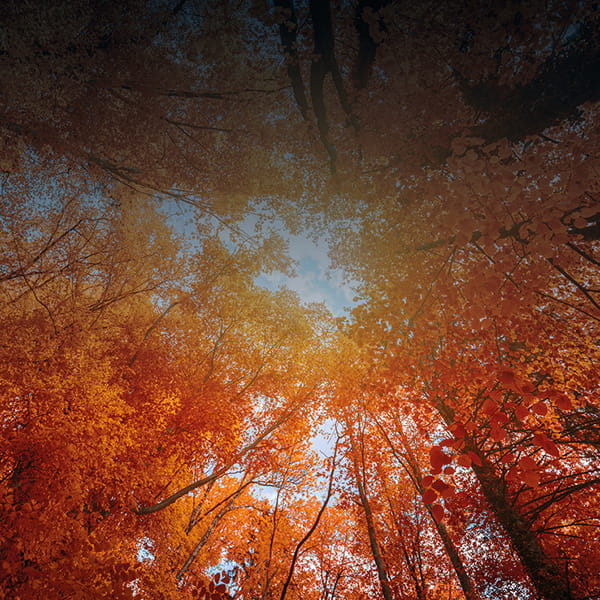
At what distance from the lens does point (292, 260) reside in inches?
424

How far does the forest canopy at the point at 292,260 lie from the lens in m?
4.59

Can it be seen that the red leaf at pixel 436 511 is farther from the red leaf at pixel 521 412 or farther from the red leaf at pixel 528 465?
the red leaf at pixel 521 412

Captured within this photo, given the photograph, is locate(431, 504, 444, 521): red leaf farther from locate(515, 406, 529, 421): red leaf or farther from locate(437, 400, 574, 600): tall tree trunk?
locate(437, 400, 574, 600): tall tree trunk

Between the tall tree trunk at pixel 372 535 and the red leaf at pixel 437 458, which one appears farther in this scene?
the tall tree trunk at pixel 372 535

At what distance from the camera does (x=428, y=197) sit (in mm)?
6352

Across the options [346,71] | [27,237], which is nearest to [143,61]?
[346,71]

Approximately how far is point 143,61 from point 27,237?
20.9 feet

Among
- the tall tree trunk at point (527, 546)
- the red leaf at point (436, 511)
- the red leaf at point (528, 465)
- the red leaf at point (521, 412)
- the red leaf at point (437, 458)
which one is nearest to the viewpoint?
the red leaf at point (437, 458)

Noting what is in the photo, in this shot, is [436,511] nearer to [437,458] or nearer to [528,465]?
[437,458]

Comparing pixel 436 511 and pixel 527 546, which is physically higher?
pixel 527 546

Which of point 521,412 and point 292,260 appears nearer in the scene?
point 521,412

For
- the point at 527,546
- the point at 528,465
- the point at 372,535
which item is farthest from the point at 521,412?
the point at 372,535

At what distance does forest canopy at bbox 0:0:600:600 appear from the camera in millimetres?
4594

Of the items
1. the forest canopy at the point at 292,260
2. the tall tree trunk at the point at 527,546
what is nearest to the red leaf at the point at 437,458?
the forest canopy at the point at 292,260
